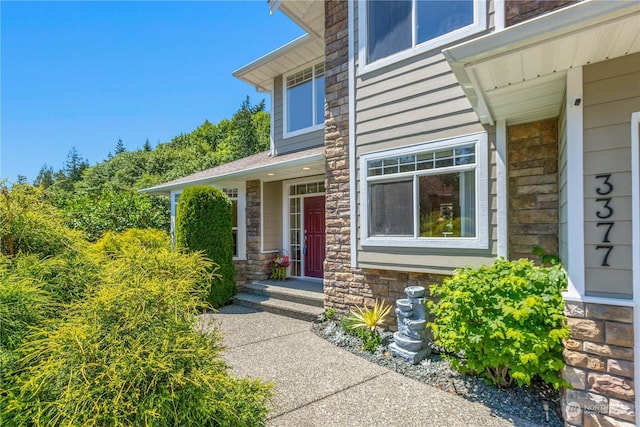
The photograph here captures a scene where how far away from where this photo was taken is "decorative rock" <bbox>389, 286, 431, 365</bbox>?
4.30 m

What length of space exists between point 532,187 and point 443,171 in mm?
1105

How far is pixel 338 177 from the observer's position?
236 inches

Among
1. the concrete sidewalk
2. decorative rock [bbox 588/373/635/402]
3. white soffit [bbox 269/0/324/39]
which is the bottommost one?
the concrete sidewalk

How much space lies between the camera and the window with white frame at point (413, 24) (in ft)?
14.7

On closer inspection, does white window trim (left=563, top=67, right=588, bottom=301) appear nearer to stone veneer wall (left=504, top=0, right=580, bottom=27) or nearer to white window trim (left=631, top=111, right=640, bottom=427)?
white window trim (left=631, top=111, right=640, bottom=427)

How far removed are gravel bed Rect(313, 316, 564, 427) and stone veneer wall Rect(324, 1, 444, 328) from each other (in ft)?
3.87

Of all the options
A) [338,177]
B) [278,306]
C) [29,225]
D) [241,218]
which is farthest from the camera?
[241,218]

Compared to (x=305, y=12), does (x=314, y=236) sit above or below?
below

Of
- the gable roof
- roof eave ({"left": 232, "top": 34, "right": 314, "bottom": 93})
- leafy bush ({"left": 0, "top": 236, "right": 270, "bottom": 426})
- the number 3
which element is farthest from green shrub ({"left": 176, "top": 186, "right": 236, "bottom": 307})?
the number 3

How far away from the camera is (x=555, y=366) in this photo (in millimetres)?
2828

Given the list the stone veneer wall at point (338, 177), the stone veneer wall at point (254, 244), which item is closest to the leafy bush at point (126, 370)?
the stone veneer wall at point (338, 177)

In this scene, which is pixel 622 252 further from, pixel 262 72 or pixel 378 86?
pixel 262 72

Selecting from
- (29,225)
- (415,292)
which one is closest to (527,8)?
(415,292)

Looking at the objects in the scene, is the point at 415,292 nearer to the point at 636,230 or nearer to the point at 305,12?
the point at 636,230
